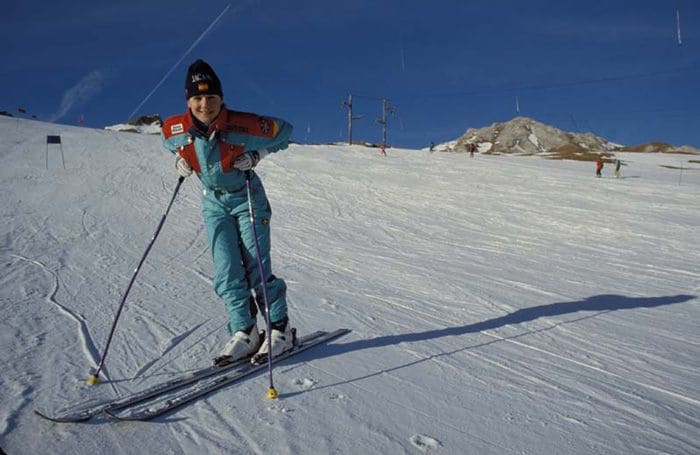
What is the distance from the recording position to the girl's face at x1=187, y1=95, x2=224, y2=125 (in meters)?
3.59

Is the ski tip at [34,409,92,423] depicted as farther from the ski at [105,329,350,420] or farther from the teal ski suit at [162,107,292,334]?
the teal ski suit at [162,107,292,334]

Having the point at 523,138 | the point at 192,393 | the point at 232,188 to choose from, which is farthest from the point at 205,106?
the point at 523,138

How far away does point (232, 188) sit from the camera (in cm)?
376

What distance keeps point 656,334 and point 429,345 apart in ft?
7.88

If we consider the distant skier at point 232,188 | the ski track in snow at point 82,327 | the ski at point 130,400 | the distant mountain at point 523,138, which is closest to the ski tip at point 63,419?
the ski at point 130,400

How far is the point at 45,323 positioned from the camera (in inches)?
162

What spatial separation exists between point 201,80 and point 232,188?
32.6 inches

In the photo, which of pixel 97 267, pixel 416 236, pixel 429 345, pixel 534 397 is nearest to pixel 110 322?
pixel 97 267

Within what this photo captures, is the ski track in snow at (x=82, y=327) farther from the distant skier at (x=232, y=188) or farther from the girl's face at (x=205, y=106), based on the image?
the girl's face at (x=205, y=106)

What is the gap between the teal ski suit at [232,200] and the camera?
12.0ft

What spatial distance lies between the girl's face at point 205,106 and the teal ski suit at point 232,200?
58 mm

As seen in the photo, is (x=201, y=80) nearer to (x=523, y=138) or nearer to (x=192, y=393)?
(x=192, y=393)

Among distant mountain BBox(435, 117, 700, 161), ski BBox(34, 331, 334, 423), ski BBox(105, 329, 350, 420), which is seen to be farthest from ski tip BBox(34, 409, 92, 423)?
distant mountain BBox(435, 117, 700, 161)

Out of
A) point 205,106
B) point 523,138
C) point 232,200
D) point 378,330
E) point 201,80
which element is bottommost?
point 378,330
